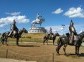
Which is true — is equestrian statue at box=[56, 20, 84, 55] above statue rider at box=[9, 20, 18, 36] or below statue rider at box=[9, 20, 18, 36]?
below

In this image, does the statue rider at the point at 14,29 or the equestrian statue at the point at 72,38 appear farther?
the statue rider at the point at 14,29

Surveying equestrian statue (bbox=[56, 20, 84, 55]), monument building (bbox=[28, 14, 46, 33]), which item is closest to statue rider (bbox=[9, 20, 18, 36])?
equestrian statue (bbox=[56, 20, 84, 55])

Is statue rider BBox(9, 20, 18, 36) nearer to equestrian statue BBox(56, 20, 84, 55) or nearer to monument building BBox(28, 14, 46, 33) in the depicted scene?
equestrian statue BBox(56, 20, 84, 55)

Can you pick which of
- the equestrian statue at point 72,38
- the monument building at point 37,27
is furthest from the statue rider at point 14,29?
the monument building at point 37,27

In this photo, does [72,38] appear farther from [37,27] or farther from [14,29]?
[37,27]

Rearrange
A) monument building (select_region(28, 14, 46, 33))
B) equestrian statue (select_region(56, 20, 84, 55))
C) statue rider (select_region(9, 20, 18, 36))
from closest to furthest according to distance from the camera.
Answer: equestrian statue (select_region(56, 20, 84, 55))
statue rider (select_region(9, 20, 18, 36))
monument building (select_region(28, 14, 46, 33))

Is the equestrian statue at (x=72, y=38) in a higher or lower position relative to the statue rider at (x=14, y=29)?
lower

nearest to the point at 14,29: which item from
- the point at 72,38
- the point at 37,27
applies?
the point at 72,38

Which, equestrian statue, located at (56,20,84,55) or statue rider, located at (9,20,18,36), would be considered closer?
equestrian statue, located at (56,20,84,55)

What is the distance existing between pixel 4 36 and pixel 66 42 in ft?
61.2

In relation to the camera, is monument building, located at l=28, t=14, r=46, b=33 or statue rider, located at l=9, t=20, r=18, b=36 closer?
statue rider, located at l=9, t=20, r=18, b=36

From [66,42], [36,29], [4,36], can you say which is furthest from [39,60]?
[36,29]

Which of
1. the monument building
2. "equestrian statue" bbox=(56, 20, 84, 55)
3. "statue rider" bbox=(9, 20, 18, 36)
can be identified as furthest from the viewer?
the monument building

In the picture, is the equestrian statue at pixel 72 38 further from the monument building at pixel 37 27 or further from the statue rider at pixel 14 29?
the monument building at pixel 37 27
